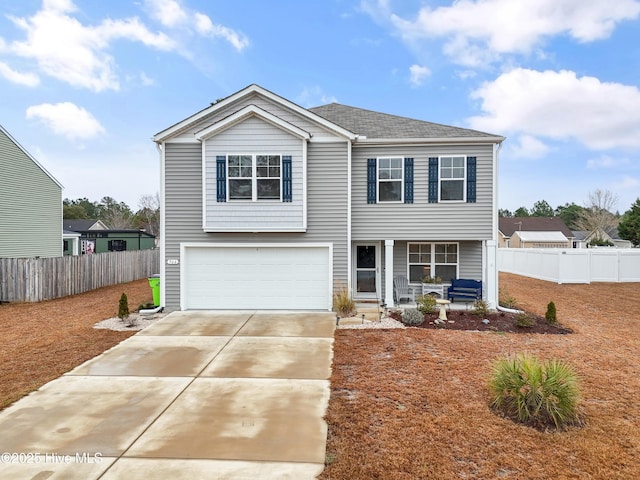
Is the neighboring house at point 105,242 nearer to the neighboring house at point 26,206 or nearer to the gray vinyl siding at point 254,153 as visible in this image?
the neighboring house at point 26,206

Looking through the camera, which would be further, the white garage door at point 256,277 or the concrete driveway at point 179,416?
the white garage door at point 256,277

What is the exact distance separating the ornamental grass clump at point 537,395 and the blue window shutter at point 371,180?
301 inches

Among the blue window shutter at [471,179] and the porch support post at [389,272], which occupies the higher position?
the blue window shutter at [471,179]

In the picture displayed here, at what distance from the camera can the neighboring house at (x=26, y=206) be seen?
18.6 metres

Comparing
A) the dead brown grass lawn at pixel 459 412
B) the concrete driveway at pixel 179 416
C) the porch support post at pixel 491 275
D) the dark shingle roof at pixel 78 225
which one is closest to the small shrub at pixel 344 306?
the dead brown grass lawn at pixel 459 412

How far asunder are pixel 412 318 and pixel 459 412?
513cm

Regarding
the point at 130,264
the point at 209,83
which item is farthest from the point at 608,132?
the point at 130,264

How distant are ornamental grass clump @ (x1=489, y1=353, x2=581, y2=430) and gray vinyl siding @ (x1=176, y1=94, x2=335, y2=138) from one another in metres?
8.66

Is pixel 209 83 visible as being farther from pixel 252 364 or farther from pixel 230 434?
pixel 230 434

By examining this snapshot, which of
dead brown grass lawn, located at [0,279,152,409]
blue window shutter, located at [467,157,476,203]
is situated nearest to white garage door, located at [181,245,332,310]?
dead brown grass lawn, located at [0,279,152,409]

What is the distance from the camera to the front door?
1291cm

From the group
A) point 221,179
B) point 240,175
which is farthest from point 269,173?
point 221,179

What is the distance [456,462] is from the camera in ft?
12.6

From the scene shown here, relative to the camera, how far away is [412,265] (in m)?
13.0
